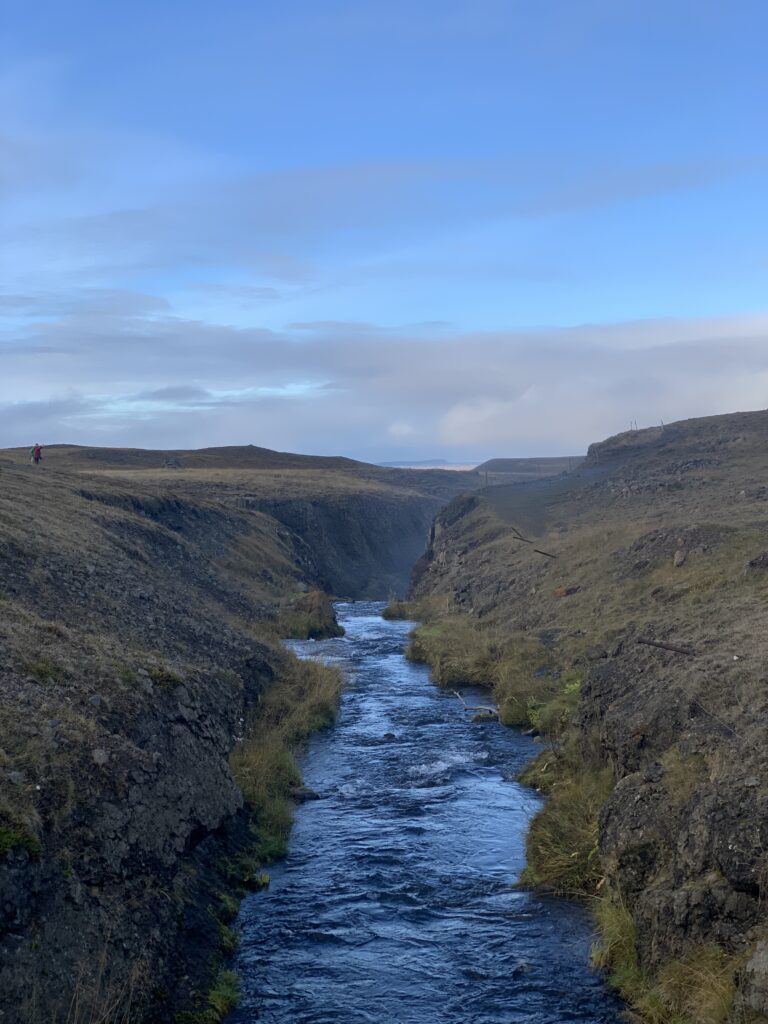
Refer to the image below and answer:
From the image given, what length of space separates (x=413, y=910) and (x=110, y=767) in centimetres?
451

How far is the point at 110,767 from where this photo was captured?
1126 cm

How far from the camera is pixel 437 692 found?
26047 millimetres

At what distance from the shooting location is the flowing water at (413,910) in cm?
1030

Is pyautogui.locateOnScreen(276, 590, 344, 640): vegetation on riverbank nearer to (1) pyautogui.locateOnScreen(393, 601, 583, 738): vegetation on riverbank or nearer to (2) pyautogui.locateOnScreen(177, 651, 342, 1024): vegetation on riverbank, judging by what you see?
(1) pyautogui.locateOnScreen(393, 601, 583, 738): vegetation on riverbank

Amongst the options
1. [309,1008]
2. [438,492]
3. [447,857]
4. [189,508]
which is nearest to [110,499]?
[189,508]

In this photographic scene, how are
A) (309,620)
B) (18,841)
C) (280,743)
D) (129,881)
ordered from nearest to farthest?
(18,841), (129,881), (280,743), (309,620)

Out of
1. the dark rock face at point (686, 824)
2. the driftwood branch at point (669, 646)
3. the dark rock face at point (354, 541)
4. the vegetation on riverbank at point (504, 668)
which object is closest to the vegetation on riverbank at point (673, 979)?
the dark rock face at point (686, 824)

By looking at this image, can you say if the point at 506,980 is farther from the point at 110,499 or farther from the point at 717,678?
the point at 110,499

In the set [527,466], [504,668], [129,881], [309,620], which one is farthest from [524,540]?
[527,466]

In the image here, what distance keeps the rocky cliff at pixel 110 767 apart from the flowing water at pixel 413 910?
0.99m

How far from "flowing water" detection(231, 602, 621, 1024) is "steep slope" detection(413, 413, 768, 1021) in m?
0.85

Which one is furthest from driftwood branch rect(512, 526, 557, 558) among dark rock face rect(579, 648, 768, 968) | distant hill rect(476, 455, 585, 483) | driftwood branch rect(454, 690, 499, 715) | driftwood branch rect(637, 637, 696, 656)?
distant hill rect(476, 455, 585, 483)

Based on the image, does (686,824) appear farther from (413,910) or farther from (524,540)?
(524,540)

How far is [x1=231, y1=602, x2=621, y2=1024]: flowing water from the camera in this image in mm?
10297
